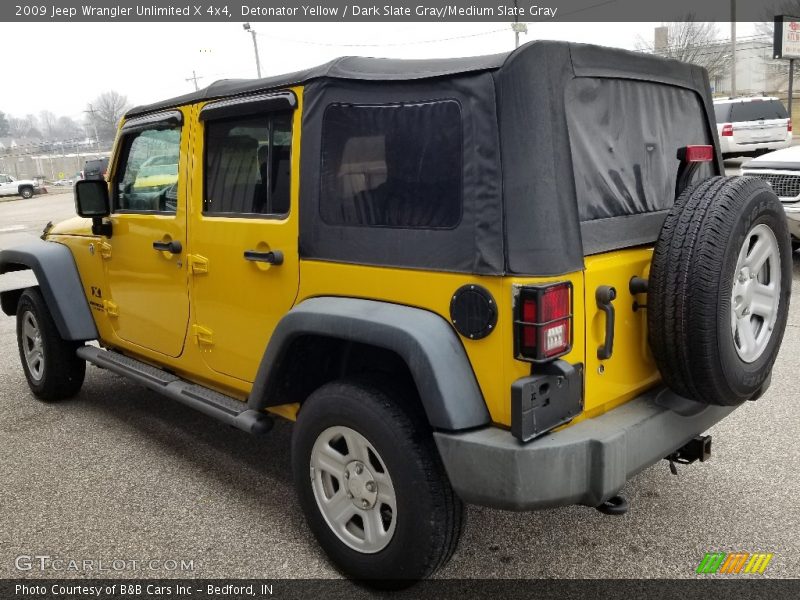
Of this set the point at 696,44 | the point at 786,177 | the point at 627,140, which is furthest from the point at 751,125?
the point at 696,44

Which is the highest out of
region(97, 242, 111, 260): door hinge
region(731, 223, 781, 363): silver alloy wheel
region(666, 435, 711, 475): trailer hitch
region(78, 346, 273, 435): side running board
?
region(97, 242, 111, 260): door hinge

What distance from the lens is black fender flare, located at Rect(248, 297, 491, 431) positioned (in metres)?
2.21

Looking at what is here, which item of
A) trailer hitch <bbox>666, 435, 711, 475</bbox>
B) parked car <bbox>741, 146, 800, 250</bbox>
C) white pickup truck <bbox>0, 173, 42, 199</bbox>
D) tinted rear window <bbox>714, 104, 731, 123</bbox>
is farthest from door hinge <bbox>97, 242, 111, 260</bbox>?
white pickup truck <bbox>0, 173, 42, 199</bbox>

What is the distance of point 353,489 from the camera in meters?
2.62

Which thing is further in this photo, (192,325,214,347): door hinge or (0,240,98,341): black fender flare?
(0,240,98,341): black fender flare

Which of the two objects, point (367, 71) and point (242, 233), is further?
point (242, 233)

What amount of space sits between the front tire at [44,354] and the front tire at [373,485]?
8.54ft

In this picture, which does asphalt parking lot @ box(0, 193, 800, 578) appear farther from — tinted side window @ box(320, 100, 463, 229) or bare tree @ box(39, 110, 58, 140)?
bare tree @ box(39, 110, 58, 140)

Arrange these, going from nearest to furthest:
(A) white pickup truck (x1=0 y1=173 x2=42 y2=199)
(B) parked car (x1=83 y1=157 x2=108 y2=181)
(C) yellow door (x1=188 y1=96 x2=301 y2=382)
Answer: (C) yellow door (x1=188 y1=96 x2=301 y2=382), (B) parked car (x1=83 y1=157 x2=108 y2=181), (A) white pickup truck (x1=0 y1=173 x2=42 y2=199)

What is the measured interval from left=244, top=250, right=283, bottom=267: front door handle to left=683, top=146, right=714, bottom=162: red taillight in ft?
5.60

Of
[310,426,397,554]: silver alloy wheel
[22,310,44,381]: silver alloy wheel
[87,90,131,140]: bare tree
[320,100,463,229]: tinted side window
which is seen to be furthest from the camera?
[87,90,131,140]: bare tree

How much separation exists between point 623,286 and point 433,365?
0.78 m

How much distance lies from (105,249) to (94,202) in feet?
0.96

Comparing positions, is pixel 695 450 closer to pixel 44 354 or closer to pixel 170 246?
pixel 170 246
